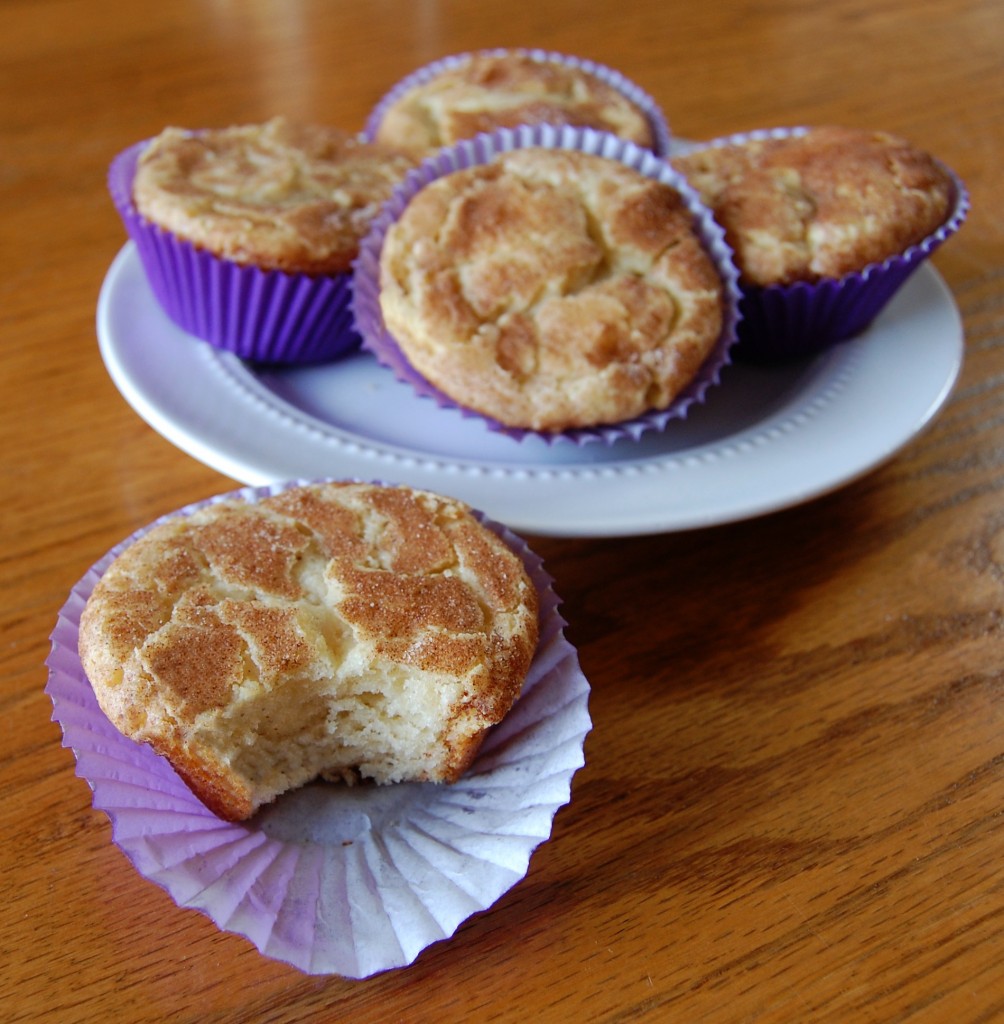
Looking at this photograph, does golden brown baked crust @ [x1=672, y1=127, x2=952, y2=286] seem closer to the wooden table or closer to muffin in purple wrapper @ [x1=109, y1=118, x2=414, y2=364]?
the wooden table

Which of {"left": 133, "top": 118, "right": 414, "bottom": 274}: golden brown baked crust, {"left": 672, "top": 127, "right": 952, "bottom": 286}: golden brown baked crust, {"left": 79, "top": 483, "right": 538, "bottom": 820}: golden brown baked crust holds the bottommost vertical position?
{"left": 79, "top": 483, "right": 538, "bottom": 820}: golden brown baked crust

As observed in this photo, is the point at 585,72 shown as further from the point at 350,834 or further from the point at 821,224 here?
the point at 350,834

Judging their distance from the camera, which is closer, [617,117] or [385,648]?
[385,648]

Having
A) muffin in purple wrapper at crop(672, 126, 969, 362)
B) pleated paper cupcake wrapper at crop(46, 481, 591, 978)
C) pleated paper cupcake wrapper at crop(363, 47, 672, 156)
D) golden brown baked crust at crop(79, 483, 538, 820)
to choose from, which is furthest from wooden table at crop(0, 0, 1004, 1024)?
pleated paper cupcake wrapper at crop(363, 47, 672, 156)

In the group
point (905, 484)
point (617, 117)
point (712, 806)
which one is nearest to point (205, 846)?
point (712, 806)

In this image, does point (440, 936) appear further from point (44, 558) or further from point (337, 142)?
point (337, 142)

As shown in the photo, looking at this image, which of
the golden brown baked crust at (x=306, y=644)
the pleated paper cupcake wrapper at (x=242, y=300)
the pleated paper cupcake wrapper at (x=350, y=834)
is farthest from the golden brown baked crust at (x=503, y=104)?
the pleated paper cupcake wrapper at (x=350, y=834)

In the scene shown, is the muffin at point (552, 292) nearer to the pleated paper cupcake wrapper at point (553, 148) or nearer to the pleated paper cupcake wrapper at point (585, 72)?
the pleated paper cupcake wrapper at point (553, 148)
